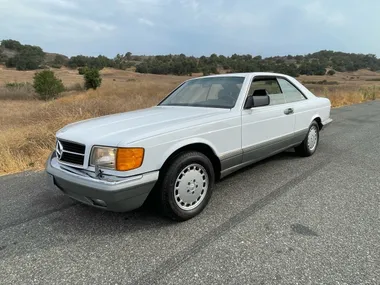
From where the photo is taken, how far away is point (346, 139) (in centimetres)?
643

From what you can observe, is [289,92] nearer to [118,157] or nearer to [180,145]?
[180,145]

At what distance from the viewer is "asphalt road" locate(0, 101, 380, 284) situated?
2043 mm

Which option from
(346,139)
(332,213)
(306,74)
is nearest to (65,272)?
(332,213)

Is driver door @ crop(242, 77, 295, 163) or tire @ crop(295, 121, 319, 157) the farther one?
tire @ crop(295, 121, 319, 157)

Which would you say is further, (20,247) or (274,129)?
(274,129)

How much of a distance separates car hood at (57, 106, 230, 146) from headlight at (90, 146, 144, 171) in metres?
0.07

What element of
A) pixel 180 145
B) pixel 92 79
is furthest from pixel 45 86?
pixel 180 145

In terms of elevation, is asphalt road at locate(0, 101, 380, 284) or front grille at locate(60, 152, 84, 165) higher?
front grille at locate(60, 152, 84, 165)

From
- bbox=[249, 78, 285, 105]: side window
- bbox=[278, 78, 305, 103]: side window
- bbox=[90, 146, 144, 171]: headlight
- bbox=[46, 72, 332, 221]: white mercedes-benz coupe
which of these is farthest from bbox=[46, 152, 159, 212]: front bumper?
bbox=[278, 78, 305, 103]: side window

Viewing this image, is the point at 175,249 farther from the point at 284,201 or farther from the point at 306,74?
the point at 306,74

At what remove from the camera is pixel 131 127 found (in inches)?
107

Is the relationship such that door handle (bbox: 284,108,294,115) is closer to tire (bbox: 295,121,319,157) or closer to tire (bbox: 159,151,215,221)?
tire (bbox: 295,121,319,157)

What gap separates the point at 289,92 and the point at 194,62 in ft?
225

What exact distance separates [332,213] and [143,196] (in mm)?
2037
